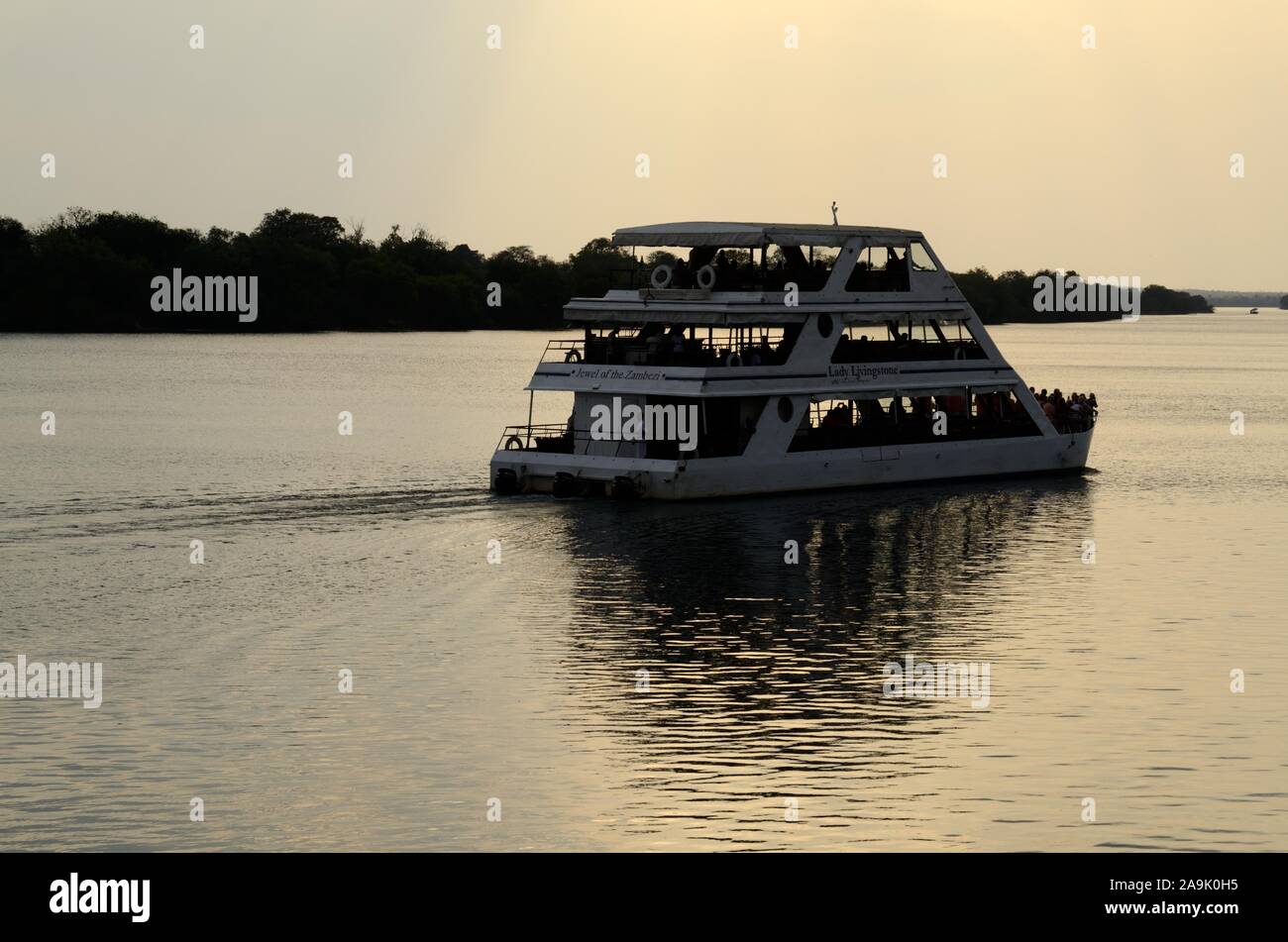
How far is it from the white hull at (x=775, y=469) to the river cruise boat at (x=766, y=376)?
0.14 feet

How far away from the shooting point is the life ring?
5291cm

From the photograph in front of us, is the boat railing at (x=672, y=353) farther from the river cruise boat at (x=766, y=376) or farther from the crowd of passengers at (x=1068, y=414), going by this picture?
the crowd of passengers at (x=1068, y=414)

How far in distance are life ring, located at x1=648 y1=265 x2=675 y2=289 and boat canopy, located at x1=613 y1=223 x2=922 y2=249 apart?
69cm

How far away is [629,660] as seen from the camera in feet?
101

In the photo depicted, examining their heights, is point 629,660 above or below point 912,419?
below

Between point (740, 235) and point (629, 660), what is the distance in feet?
75.9

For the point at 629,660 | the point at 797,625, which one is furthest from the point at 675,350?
the point at 629,660

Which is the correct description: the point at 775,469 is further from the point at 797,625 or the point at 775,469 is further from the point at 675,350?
the point at 797,625

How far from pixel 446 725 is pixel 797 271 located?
29355 mm

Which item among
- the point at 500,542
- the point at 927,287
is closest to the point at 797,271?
the point at 927,287

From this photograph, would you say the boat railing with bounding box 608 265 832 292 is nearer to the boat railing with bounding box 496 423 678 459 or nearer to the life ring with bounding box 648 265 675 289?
the life ring with bounding box 648 265 675 289

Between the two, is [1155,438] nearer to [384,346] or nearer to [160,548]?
[160,548]

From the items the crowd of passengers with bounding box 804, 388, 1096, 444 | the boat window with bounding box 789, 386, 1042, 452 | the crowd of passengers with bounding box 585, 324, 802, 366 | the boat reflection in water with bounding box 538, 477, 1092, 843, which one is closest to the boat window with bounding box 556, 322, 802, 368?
the crowd of passengers with bounding box 585, 324, 802, 366

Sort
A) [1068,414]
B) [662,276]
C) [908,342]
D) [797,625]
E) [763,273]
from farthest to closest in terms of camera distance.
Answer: [1068,414] < [908,342] < [662,276] < [763,273] < [797,625]
